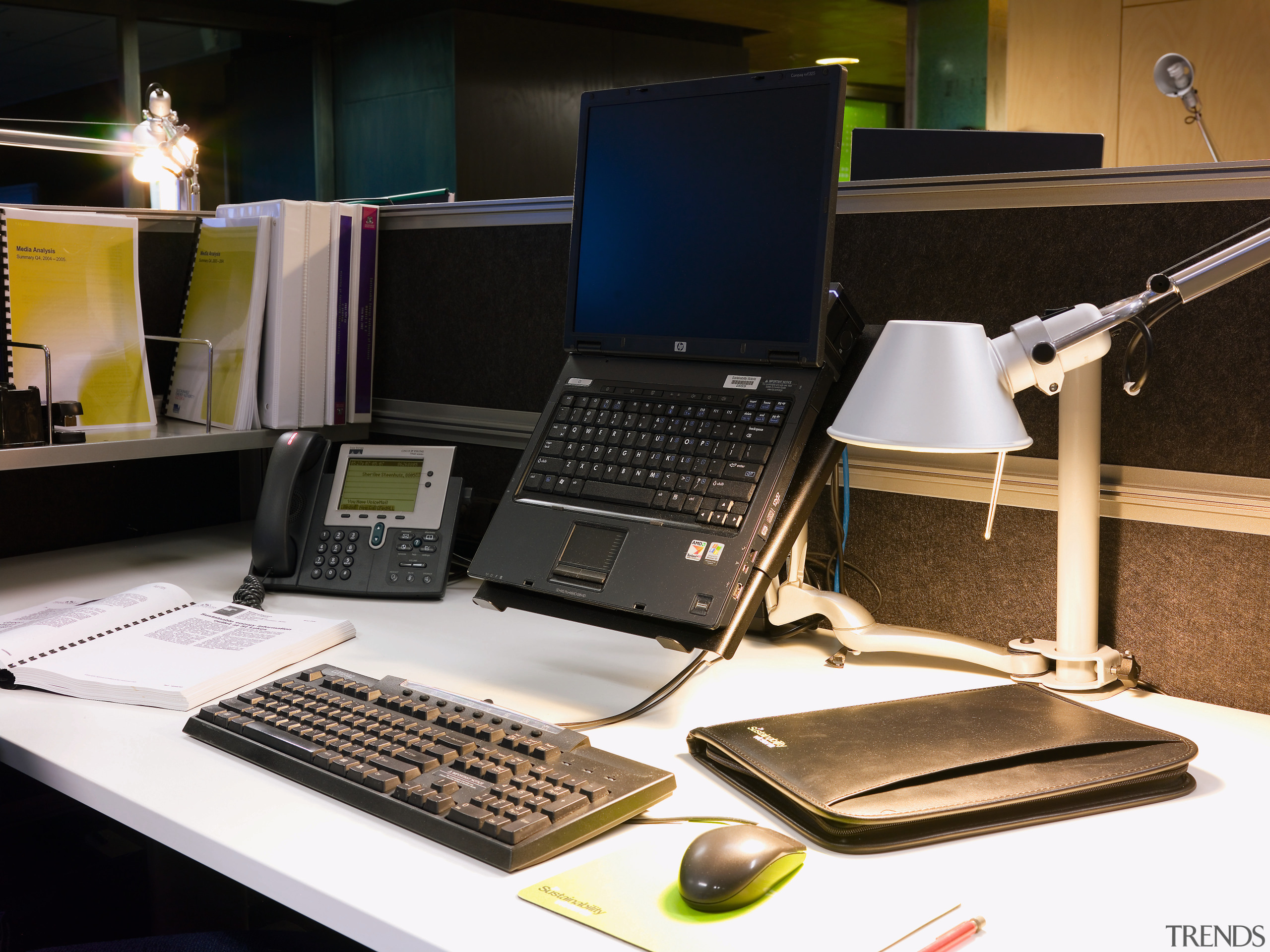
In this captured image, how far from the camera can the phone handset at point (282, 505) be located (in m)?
1.07

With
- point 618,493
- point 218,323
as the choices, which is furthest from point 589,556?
point 218,323

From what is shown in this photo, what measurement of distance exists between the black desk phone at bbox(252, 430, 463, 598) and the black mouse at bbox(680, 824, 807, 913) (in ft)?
1.91

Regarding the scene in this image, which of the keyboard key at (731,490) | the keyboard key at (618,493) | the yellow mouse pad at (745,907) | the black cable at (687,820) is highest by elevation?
the keyboard key at (731,490)

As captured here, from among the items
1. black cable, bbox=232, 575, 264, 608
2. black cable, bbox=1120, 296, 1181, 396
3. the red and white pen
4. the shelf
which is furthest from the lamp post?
the red and white pen

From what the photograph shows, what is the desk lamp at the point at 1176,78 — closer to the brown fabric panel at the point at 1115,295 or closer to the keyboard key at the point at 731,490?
the brown fabric panel at the point at 1115,295

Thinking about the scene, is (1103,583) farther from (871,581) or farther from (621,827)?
(621,827)

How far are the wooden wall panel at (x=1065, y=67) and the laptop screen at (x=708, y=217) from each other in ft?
6.42

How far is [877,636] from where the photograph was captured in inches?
34.4

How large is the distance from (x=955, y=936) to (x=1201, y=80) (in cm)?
248

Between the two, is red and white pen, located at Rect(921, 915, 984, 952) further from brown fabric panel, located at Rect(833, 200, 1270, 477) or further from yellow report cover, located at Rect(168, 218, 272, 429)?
yellow report cover, located at Rect(168, 218, 272, 429)

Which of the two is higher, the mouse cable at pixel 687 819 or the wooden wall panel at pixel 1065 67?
the wooden wall panel at pixel 1065 67

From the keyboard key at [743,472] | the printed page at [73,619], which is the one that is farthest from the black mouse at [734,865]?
the printed page at [73,619]

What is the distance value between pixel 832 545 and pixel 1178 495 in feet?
0.97

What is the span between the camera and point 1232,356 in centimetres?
78
